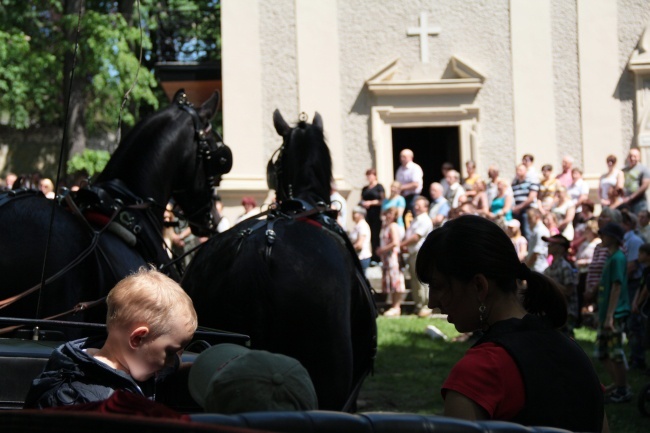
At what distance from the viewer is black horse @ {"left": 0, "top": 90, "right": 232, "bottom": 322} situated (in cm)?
582

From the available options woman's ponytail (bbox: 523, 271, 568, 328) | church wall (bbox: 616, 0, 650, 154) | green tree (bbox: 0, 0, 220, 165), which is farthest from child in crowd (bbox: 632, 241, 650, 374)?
green tree (bbox: 0, 0, 220, 165)

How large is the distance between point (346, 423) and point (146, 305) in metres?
1.18

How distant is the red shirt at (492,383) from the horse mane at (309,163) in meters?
4.65

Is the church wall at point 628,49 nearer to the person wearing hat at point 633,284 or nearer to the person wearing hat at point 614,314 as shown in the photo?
the person wearing hat at point 633,284

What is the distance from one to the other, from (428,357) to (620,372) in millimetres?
2780

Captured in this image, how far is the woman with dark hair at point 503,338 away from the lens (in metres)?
2.77

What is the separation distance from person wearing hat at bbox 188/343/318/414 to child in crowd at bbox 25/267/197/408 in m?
0.81

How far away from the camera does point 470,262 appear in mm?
2984

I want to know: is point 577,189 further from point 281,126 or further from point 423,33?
point 281,126

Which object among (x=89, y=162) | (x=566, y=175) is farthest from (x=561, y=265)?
(x=89, y=162)

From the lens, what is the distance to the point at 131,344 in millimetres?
2885

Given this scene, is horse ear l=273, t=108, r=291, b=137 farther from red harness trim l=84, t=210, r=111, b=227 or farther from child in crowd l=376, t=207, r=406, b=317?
child in crowd l=376, t=207, r=406, b=317

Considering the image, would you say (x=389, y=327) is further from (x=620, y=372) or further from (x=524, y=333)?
(x=524, y=333)

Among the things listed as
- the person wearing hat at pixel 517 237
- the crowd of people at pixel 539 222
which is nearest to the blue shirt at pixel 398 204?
the crowd of people at pixel 539 222
